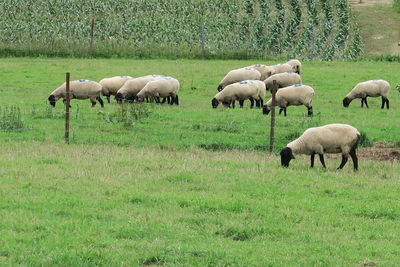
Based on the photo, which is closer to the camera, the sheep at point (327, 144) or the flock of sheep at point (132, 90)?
the sheep at point (327, 144)

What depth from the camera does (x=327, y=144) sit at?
18391 millimetres

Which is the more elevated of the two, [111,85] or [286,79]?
[286,79]

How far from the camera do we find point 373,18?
6150cm

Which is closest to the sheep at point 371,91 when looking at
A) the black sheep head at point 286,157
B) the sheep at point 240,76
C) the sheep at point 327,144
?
the sheep at point 240,76

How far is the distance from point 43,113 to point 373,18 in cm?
4067

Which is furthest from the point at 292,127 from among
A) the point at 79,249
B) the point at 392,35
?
the point at 392,35

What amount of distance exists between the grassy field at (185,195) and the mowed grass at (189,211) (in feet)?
0.08

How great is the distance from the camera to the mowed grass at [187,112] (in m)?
22.1

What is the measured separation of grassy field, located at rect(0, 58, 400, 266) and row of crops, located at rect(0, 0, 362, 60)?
77.4 feet

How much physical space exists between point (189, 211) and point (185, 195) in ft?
3.27

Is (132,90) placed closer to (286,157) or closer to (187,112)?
(187,112)

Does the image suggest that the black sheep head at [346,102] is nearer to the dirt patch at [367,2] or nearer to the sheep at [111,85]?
the sheep at [111,85]

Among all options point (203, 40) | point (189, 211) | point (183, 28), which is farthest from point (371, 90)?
point (183, 28)

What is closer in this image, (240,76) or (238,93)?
Result: (238,93)
